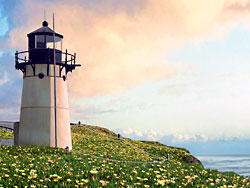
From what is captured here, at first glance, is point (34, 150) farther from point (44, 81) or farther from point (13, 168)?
point (13, 168)

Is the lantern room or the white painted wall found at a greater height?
the lantern room

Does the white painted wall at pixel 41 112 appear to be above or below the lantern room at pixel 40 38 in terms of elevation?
below

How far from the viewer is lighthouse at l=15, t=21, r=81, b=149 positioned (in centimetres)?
2238

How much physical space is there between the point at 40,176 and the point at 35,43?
14.9 meters

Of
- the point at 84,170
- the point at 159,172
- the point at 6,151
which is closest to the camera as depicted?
the point at 84,170

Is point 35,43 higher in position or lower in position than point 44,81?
higher

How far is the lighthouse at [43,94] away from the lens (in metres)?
22.4

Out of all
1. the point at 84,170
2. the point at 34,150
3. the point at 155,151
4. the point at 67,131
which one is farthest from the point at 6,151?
the point at 155,151

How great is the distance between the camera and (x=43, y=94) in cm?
2244

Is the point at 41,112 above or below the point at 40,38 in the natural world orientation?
below

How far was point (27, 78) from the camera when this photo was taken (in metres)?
23.1

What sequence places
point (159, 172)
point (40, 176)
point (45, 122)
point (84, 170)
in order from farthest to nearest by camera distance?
point (45, 122) → point (159, 172) → point (84, 170) → point (40, 176)

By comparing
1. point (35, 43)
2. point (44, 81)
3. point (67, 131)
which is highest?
point (35, 43)

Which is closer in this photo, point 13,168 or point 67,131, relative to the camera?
point 13,168
